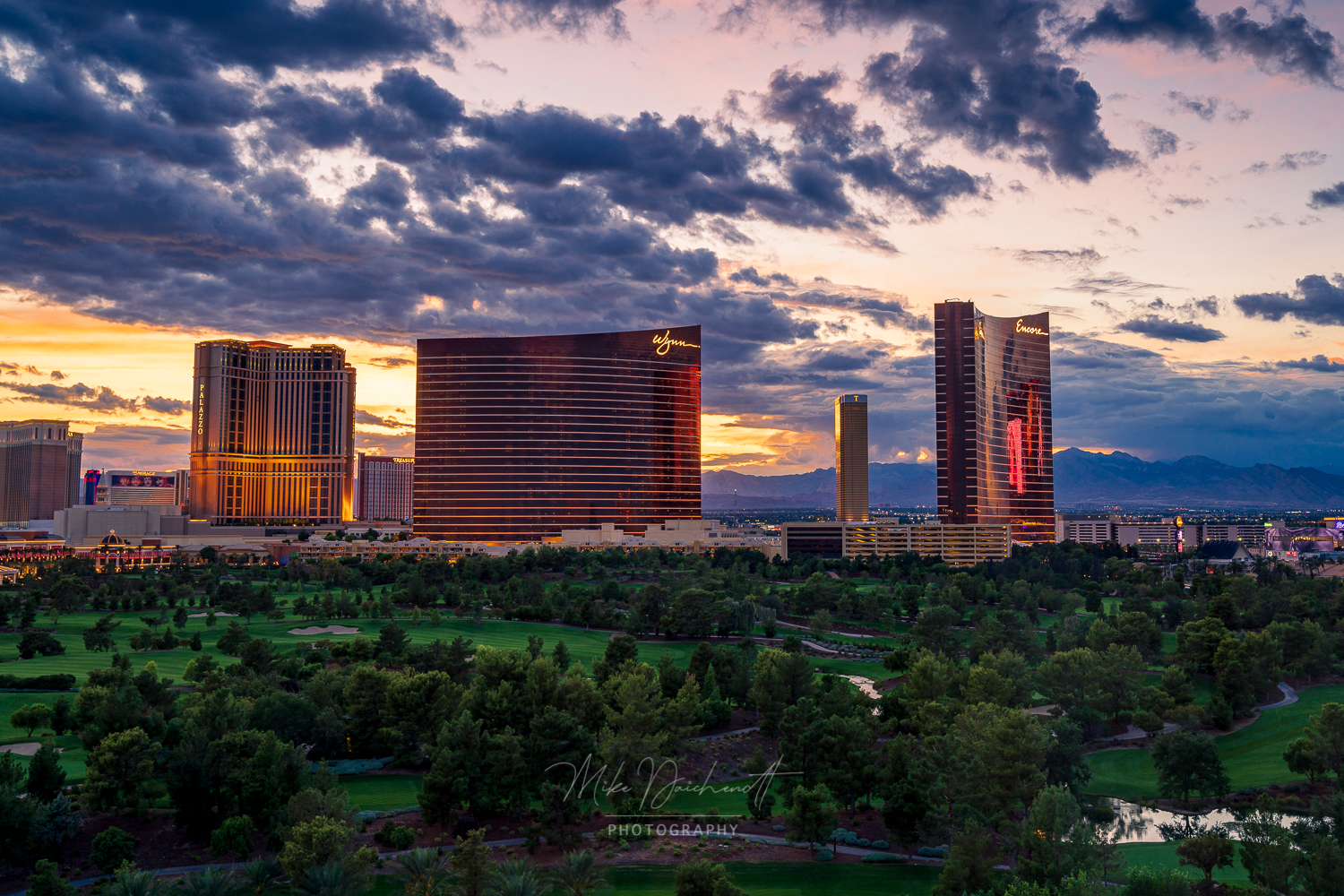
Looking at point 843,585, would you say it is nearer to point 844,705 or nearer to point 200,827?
point 844,705

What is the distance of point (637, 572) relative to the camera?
634 ft

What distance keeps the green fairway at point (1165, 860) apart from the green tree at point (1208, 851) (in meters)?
0.79

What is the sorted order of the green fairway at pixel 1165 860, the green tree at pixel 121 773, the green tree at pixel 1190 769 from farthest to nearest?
the green tree at pixel 1190 769 → the green tree at pixel 121 773 → the green fairway at pixel 1165 860

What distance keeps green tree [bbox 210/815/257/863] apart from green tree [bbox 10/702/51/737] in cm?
2821

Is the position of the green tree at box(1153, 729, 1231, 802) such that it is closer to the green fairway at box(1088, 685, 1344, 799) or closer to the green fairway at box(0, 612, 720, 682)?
the green fairway at box(1088, 685, 1344, 799)

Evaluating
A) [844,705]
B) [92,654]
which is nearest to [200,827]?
[844,705]

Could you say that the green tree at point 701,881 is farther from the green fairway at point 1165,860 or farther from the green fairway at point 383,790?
the green fairway at point 1165,860

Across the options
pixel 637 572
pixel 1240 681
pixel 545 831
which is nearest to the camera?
pixel 545 831

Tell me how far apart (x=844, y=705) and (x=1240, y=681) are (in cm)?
4757

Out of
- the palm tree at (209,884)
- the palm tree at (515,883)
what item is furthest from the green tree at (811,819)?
the palm tree at (209,884)

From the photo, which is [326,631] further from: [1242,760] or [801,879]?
[1242,760]

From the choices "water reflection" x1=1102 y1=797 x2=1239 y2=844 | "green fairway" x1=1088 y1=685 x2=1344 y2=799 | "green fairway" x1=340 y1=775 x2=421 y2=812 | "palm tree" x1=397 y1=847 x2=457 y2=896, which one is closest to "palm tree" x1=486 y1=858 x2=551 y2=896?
"palm tree" x1=397 y1=847 x2=457 y2=896

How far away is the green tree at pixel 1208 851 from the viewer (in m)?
51.4

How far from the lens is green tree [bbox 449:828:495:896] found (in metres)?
43.3
